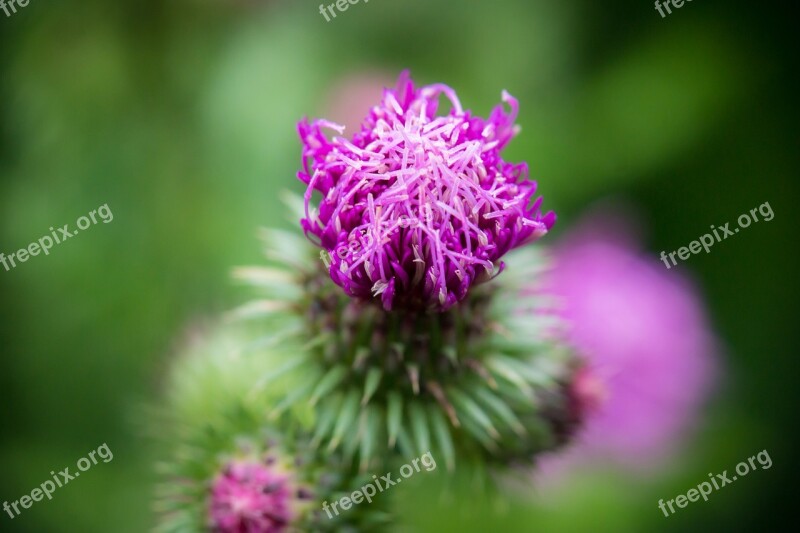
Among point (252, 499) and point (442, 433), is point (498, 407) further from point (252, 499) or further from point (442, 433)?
point (252, 499)

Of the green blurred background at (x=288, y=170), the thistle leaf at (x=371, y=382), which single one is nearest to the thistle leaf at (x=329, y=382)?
the thistle leaf at (x=371, y=382)

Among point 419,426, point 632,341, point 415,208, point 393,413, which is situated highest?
point 415,208

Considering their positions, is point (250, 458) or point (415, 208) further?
point (250, 458)

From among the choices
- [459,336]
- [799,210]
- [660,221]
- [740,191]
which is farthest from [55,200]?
[799,210]

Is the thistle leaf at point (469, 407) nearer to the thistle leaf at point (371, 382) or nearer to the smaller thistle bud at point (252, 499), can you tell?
the thistle leaf at point (371, 382)

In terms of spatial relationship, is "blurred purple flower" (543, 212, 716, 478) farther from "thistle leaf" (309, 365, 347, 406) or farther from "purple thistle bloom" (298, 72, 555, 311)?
"purple thistle bloom" (298, 72, 555, 311)

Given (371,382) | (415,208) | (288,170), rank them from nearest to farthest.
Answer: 1. (415,208)
2. (371,382)
3. (288,170)

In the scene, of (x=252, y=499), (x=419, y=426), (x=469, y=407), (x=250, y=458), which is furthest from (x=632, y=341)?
(x=252, y=499)
